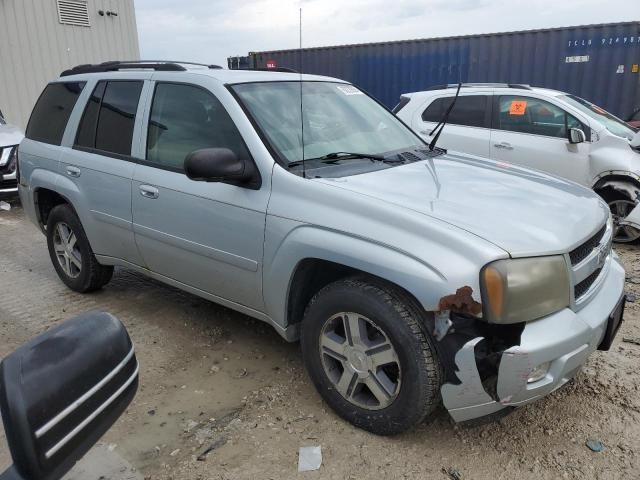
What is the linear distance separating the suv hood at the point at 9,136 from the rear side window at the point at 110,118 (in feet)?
17.5

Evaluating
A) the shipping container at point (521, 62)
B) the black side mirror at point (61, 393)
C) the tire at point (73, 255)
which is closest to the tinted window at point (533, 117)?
the shipping container at point (521, 62)

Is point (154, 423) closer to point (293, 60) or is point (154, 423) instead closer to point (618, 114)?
point (618, 114)

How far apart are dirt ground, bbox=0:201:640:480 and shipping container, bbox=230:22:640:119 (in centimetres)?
757

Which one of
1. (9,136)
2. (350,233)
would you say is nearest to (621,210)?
(350,233)

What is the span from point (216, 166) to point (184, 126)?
0.81m

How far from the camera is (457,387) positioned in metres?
2.26

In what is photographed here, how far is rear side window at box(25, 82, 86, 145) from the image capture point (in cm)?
427

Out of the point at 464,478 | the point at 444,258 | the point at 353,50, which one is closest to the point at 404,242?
the point at 444,258

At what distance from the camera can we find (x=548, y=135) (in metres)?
6.16

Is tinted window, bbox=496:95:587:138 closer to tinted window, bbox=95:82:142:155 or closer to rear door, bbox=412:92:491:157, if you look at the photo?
rear door, bbox=412:92:491:157

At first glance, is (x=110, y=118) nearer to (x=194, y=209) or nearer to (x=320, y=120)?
(x=194, y=209)

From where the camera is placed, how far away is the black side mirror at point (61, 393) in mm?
953

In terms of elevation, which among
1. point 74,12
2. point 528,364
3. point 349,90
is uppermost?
point 74,12

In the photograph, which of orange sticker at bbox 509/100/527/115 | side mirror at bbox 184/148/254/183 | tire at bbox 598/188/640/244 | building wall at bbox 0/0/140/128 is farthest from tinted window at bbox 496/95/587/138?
building wall at bbox 0/0/140/128
